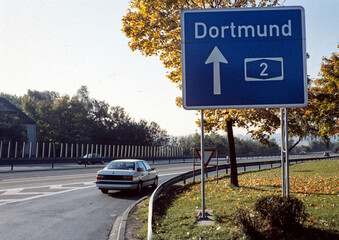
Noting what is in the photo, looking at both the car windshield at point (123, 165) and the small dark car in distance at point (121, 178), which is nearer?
the small dark car in distance at point (121, 178)

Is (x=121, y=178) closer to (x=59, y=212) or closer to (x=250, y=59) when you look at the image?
(x=59, y=212)

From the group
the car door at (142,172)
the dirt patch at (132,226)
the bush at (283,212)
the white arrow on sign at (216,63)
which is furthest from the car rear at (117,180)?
the white arrow on sign at (216,63)

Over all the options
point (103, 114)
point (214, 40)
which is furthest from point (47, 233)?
point (103, 114)

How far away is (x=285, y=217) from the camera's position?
5688 millimetres

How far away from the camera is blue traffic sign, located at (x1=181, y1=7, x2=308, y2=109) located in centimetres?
522

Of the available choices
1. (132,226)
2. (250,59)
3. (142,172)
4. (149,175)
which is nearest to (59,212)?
(132,226)

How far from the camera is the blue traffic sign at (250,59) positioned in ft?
17.1

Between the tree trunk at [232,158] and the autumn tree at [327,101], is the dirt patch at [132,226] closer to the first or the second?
the tree trunk at [232,158]

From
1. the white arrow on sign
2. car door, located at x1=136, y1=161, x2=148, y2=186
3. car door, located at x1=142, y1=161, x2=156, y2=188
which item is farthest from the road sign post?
car door, located at x1=142, y1=161, x2=156, y2=188

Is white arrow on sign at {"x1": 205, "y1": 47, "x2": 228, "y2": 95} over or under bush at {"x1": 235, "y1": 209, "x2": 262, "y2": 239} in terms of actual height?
over

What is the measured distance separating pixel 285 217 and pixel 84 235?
4.38 metres

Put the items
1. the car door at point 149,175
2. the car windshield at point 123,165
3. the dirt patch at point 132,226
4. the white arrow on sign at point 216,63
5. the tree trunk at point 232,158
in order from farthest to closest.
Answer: the car door at point 149,175 < the car windshield at point 123,165 < the tree trunk at point 232,158 < the dirt patch at point 132,226 < the white arrow on sign at point 216,63

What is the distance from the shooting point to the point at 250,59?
5.29 meters

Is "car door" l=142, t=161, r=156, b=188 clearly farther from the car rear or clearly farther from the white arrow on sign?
the white arrow on sign
